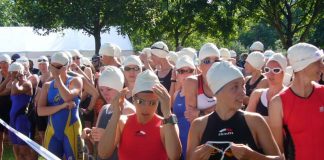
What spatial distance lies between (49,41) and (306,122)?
29.2 m

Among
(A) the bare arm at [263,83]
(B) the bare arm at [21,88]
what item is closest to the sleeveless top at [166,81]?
(A) the bare arm at [263,83]

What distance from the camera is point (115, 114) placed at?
162 inches

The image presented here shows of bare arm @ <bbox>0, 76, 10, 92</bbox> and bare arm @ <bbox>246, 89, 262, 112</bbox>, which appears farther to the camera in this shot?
bare arm @ <bbox>0, 76, 10, 92</bbox>

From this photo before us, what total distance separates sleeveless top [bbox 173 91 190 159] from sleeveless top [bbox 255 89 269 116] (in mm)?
851

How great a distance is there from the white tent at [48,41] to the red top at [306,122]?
26.2m

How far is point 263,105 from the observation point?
527 cm

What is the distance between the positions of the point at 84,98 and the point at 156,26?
874 inches

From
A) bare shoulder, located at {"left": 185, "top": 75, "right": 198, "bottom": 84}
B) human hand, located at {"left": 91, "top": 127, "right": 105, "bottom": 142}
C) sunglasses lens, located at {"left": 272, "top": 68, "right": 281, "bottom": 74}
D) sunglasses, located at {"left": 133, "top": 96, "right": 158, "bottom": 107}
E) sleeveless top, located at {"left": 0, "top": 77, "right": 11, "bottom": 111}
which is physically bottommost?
sleeveless top, located at {"left": 0, "top": 77, "right": 11, "bottom": 111}

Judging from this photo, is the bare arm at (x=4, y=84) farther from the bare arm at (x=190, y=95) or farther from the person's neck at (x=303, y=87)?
the person's neck at (x=303, y=87)

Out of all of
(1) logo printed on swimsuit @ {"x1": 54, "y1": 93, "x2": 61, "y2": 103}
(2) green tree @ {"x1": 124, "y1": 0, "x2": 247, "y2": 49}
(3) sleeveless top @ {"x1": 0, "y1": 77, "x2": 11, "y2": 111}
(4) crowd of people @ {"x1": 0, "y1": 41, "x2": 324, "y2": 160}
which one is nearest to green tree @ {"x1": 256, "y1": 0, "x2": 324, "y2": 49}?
(2) green tree @ {"x1": 124, "y1": 0, "x2": 247, "y2": 49}

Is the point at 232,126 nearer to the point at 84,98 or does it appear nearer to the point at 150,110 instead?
the point at 150,110

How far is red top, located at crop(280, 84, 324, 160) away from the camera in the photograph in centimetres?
427

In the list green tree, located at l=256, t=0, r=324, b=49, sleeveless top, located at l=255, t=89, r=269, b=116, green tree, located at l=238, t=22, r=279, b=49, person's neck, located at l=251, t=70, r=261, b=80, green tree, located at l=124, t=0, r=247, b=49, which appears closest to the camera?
sleeveless top, located at l=255, t=89, r=269, b=116

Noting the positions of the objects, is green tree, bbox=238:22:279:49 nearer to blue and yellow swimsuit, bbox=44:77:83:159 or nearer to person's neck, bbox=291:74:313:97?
blue and yellow swimsuit, bbox=44:77:83:159
